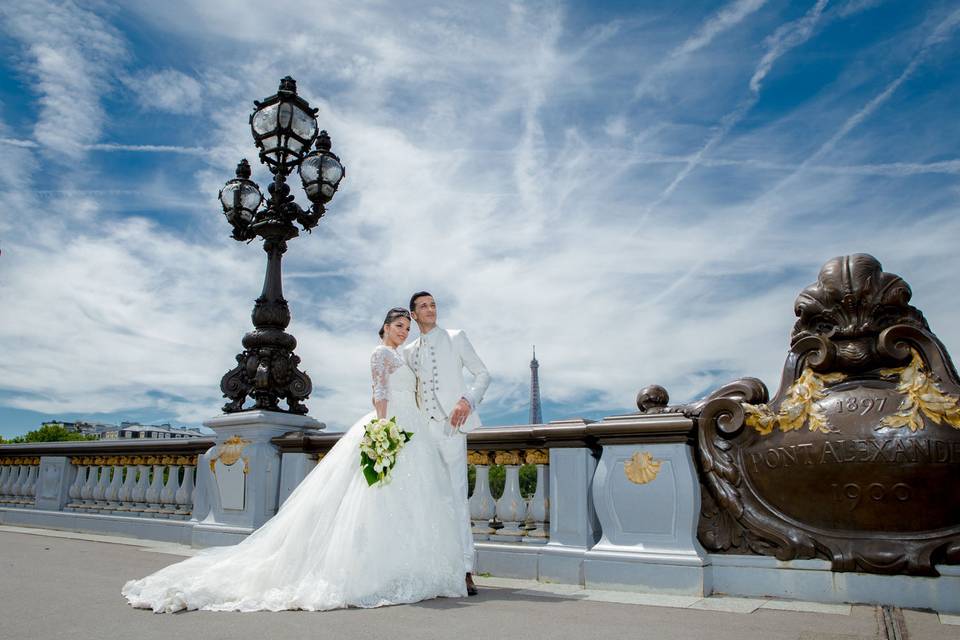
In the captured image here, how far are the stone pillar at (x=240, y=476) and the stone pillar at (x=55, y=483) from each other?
3.66m

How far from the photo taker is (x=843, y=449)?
504cm

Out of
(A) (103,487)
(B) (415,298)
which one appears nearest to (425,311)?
(B) (415,298)

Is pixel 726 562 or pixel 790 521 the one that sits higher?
pixel 790 521

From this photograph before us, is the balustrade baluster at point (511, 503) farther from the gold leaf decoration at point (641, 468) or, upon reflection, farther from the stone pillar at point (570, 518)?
the gold leaf decoration at point (641, 468)

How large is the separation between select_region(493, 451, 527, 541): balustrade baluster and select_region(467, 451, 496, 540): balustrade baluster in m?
0.13

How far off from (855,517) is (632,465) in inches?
65.6

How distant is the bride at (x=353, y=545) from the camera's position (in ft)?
15.3

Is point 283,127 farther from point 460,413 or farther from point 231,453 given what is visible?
point 460,413

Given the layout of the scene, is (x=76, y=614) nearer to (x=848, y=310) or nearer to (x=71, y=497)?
(x=848, y=310)

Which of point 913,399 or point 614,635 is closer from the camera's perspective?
point 614,635

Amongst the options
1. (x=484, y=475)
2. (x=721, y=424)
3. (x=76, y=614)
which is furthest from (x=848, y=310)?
(x=76, y=614)

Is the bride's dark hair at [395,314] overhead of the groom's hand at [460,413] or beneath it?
overhead

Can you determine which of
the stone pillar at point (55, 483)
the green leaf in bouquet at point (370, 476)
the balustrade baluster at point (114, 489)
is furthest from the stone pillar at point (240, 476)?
the stone pillar at point (55, 483)

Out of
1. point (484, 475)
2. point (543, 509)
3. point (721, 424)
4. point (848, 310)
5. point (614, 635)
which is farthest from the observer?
point (484, 475)
